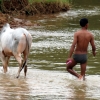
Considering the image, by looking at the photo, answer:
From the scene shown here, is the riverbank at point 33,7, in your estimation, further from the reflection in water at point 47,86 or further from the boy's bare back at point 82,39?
the boy's bare back at point 82,39

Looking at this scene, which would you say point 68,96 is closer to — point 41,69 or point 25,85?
point 25,85

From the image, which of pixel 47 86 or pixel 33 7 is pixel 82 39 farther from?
pixel 33 7

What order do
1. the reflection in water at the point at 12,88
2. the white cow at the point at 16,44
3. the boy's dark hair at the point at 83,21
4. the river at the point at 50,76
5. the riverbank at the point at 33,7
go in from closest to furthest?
the reflection in water at the point at 12,88
the river at the point at 50,76
the boy's dark hair at the point at 83,21
the white cow at the point at 16,44
the riverbank at the point at 33,7

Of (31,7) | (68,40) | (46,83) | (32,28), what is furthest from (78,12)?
(46,83)

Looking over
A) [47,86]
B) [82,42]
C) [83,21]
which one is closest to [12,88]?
[47,86]

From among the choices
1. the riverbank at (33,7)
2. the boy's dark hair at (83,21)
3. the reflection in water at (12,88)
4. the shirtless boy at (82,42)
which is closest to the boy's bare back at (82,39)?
the shirtless boy at (82,42)

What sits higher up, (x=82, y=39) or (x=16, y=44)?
(x=82, y=39)

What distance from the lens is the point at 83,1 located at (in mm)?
40781

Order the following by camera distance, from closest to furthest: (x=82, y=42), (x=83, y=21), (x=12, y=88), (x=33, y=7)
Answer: (x=12, y=88) < (x=83, y=21) < (x=82, y=42) < (x=33, y=7)

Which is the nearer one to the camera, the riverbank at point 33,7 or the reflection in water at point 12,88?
the reflection in water at point 12,88

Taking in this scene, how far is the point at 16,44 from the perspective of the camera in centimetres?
1116

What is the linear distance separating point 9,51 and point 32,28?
1126 cm

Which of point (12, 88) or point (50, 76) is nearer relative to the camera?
point (12, 88)

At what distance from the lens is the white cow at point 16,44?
11117 mm
